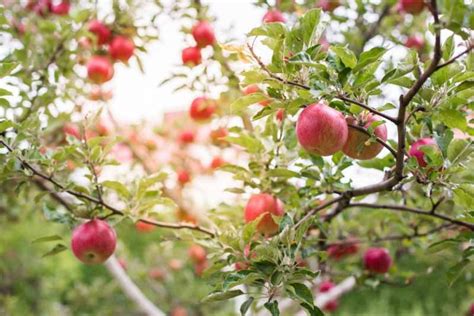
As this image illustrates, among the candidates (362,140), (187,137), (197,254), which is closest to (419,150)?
(362,140)

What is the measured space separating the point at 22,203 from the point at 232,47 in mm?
1555

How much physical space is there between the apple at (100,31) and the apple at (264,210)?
877mm

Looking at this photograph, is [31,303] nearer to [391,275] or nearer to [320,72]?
[391,275]

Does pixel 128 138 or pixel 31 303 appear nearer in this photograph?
pixel 128 138

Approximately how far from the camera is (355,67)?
94cm

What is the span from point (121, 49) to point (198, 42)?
26 cm

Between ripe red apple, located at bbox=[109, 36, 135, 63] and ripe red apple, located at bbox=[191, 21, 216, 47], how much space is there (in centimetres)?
23

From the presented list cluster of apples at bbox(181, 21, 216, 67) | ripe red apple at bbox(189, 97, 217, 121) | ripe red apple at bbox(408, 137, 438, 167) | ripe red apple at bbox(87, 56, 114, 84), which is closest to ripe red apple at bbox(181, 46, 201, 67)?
cluster of apples at bbox(181, 21, 216, 67)

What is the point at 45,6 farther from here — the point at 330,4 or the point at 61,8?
the point at 330,4

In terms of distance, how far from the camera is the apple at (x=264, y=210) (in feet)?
4.30

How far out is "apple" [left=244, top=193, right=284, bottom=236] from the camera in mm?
1310

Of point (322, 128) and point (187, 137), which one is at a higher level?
point (322, 128)

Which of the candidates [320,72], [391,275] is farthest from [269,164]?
[391,275]

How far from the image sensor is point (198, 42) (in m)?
1.81
